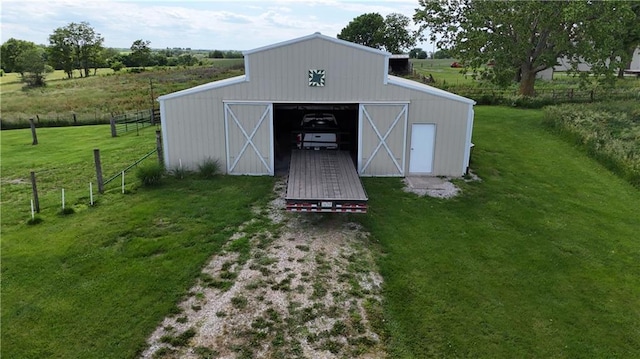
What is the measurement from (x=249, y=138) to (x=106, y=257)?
6.46 meters

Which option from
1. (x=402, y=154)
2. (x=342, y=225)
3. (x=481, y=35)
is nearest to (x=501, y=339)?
(x=342, y=225)

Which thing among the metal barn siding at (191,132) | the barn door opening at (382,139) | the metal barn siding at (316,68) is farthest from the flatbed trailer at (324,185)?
the metal barn siding at (191,132)

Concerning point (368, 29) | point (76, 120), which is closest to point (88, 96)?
point (76, 120)

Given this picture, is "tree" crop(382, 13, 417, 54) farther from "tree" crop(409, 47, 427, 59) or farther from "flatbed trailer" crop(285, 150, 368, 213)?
"flatbed trailer" crop(285, 150, 368, 213)

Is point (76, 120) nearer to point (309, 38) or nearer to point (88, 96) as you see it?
point (88, 96)

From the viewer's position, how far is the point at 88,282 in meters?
7.82

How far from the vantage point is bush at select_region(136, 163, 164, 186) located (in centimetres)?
1302

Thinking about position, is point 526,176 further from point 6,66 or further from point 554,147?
point 6,66

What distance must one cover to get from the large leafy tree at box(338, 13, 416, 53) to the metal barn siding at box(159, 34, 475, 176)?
70.0 metres

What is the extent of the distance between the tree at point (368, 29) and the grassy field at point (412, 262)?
71083mm

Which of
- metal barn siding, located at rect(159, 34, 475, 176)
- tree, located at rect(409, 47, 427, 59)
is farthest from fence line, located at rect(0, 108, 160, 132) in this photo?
tree, located at rect(409, 47, 427, 59)

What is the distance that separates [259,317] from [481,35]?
2654 centimetres

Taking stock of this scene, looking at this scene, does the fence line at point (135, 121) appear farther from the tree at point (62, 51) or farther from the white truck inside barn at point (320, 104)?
the tree at point (62, 51)

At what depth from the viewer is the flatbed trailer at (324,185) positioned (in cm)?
995
